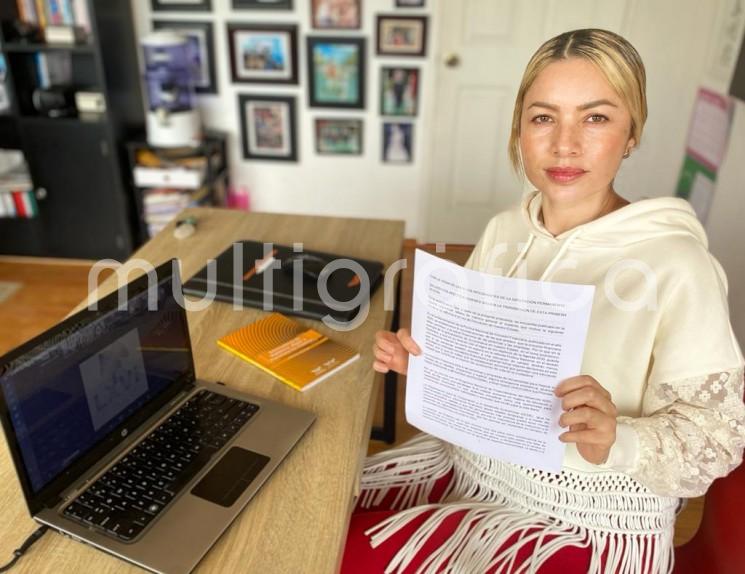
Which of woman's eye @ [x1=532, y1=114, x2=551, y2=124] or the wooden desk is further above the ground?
woman's eye @ [x1=532, y1=114, x2=551, y2=124]

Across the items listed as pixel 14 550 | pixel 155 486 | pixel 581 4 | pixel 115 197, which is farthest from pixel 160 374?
pixel 115 197

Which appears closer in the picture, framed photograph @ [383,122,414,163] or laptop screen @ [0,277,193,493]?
laptop screen @ [0,277,193,493]

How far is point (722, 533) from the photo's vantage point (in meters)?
0.94

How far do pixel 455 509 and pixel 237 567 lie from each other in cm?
41

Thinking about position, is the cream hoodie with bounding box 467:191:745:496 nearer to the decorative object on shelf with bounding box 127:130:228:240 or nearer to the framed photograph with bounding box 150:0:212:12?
the decorative object on shelf with bounding box 127:130:228:240

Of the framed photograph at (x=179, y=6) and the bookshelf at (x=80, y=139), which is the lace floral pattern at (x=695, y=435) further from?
the framed photograph at (x=179, y=6)

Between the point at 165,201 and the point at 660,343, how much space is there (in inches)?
99.1

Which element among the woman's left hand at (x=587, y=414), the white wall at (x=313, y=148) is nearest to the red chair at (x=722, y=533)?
the woman's left hand at (x=587, y=414)

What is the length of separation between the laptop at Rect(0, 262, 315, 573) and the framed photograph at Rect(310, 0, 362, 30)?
2.32 metres

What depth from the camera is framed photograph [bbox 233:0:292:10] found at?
9.58 feet

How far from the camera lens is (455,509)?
102 cm

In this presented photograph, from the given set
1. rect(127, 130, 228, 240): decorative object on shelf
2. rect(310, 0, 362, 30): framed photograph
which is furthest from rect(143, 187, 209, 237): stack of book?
rect(310, 0, 362, 30): framed photograph

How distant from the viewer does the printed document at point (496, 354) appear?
78 centimetres

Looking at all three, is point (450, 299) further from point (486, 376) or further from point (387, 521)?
point (387, 521)
